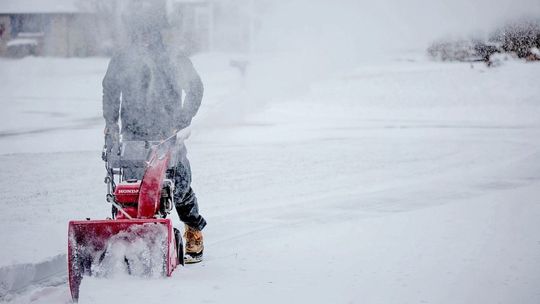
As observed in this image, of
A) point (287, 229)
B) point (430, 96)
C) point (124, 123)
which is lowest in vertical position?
point (430, 96)

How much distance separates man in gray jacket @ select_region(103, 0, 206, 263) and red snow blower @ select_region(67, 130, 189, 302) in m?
0.40

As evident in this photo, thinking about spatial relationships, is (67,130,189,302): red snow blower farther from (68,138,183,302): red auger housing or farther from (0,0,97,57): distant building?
(0,0,97,57): distant building

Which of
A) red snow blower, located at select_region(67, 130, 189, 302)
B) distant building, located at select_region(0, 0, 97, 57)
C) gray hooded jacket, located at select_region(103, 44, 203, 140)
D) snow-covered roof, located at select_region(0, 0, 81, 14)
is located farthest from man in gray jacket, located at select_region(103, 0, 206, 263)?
snow-covered roof, located at select_region(0, 0, 81, 14)

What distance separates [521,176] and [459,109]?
296 inches

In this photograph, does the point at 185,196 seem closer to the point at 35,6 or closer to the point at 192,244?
the point at 192,244

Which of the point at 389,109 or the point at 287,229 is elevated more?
the point at 287,229

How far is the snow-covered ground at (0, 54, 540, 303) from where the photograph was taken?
3785 millimetres

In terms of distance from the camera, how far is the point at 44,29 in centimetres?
2978

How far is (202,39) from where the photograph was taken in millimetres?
22266

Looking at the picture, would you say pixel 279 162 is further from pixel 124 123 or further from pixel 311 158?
Answer: pixel 124 123

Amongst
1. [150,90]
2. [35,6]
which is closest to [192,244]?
[150,90]

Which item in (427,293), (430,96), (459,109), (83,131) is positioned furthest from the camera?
(430,96)

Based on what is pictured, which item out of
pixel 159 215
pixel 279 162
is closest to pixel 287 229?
pixel 159 215

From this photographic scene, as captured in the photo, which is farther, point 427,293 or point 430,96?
point 430,96
